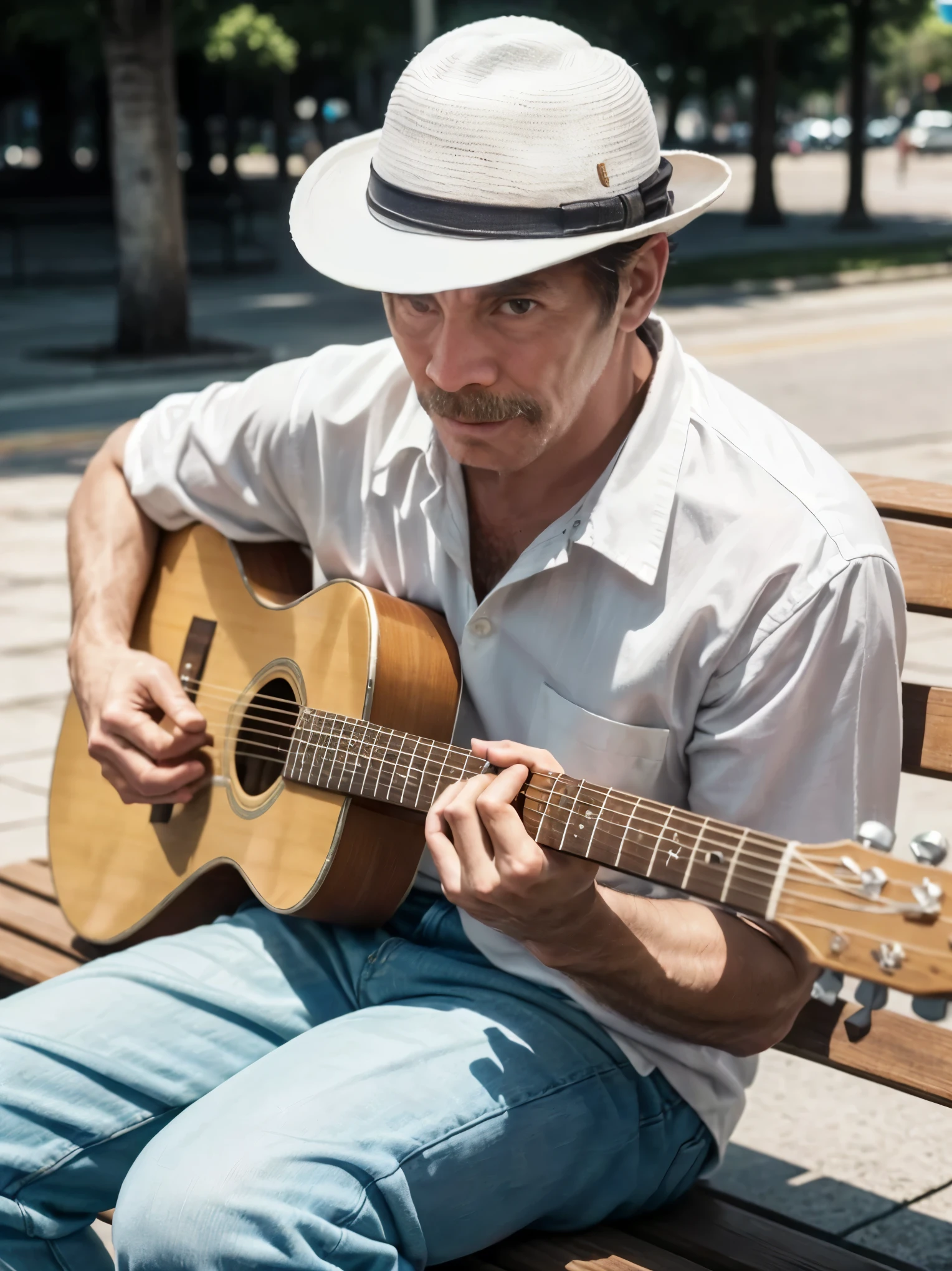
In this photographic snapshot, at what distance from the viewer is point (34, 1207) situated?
2.28 metres

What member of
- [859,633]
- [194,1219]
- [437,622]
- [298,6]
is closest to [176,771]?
[437,622]

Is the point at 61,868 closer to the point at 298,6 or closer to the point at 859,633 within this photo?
the point at 859,633

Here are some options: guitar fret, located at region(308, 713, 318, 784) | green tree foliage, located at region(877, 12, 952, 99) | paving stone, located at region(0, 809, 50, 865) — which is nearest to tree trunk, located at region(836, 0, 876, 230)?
paving stone, located at region(0, 809, 50, 865)

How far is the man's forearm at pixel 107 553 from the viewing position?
10.1 ft

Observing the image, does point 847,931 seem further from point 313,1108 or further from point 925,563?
point 925,563

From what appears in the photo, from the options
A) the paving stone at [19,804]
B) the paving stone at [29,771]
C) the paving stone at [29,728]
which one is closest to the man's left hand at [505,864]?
the paving stone at [19,804]

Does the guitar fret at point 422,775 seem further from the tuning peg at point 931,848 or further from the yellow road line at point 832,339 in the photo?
the yellow road line at point 832,339

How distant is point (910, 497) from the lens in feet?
9.02

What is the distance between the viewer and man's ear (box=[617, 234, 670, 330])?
2.23m

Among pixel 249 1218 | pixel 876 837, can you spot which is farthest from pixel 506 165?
pixel 249 1218

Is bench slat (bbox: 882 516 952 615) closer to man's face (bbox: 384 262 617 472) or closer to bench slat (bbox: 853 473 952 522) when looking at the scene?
bench slat (bbox: 853 473 952 522)

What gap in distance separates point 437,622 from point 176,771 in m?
0.55

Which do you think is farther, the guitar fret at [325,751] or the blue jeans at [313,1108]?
the guitar fret at [325,751]

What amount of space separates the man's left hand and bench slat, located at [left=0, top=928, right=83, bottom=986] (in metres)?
1.19
